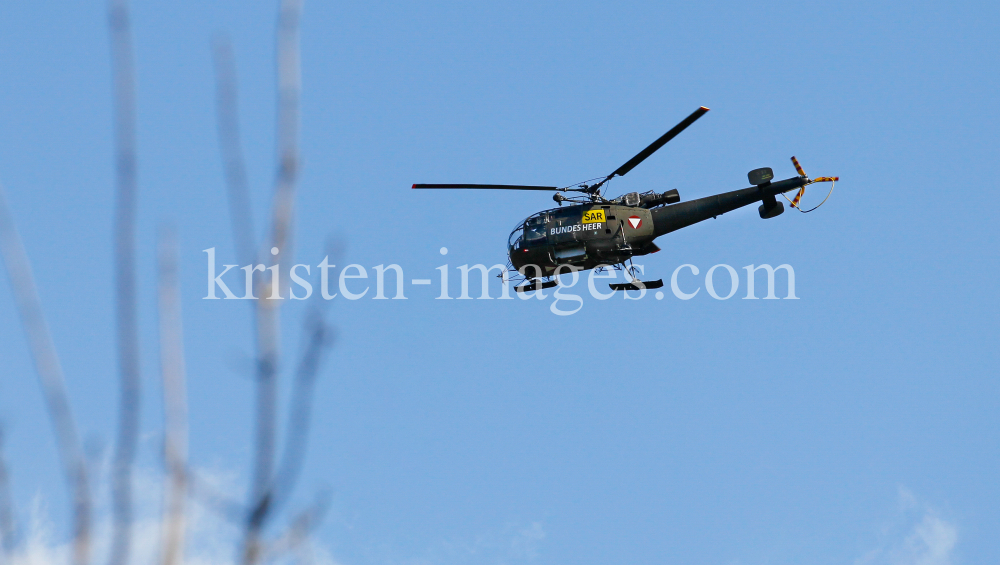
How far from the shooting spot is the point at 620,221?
1198 inches

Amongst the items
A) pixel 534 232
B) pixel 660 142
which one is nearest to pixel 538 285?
pixel 534 232

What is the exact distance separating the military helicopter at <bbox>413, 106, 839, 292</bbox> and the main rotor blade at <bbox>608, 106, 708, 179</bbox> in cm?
11

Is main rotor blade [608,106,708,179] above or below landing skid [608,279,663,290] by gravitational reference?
above

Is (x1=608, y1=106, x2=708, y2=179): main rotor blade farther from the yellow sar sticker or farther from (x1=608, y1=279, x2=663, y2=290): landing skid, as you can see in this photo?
(x1=608, y1=279, x2=663, y2=290): landing skid

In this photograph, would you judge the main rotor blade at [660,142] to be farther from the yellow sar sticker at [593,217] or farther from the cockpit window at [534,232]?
the cockpit window at [534,232]

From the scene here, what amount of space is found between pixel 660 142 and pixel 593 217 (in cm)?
383

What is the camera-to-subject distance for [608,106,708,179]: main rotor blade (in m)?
26.3

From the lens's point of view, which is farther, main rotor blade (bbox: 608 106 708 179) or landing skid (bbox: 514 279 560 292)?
landing skid (bbox: 514 279 560 292)

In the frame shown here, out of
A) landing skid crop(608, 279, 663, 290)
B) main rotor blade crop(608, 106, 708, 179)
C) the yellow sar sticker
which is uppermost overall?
main rotor blade crop(608, 106, 708, 179)

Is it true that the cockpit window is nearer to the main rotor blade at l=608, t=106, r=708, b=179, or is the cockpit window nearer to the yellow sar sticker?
the yellow sar sticker

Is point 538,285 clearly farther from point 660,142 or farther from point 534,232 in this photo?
point 660,142

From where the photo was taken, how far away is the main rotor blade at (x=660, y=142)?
1036 inches

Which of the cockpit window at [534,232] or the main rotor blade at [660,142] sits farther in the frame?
the cockpit window at [534,232]

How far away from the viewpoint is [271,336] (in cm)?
354
